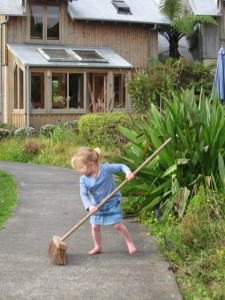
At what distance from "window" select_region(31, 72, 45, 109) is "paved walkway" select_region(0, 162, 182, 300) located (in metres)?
15.9

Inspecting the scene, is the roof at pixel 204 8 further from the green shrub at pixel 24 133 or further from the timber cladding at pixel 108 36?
the green shrub at pixel 24 133

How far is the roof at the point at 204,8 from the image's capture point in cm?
2805

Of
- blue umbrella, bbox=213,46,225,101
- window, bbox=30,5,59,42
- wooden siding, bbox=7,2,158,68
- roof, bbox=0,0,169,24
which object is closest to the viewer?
blue umbrella, bbox=213,46,225,101

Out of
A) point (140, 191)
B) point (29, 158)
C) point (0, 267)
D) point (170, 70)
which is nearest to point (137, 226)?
point (140, 191)

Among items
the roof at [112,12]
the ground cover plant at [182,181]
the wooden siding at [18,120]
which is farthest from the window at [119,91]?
the ground cover plant at [182,181]

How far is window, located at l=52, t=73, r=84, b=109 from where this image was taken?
24922mm

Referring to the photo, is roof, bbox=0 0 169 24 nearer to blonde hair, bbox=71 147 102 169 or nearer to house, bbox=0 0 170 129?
house, bbox=0 0 170 129

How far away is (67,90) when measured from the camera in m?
24.8

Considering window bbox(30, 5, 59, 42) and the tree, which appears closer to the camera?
window bbox(30, 5, 59, 42)

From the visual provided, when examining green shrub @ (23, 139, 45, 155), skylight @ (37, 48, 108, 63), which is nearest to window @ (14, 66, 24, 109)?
skylight @ (37, 48, 108, 63)

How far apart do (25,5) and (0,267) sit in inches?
813

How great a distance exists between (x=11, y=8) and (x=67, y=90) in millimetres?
4160

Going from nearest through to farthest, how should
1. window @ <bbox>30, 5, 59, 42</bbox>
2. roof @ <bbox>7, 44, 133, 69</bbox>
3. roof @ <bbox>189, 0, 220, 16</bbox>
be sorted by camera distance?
roof @ <bbox>7, 44, 133, 69</bbox>
window @ <bbox>30, 5, 59, 42</bbox>
roof @ <bbox>189, 0, 220, 16</bbox>

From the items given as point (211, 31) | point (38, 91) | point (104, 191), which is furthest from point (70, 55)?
point (104, 191)
